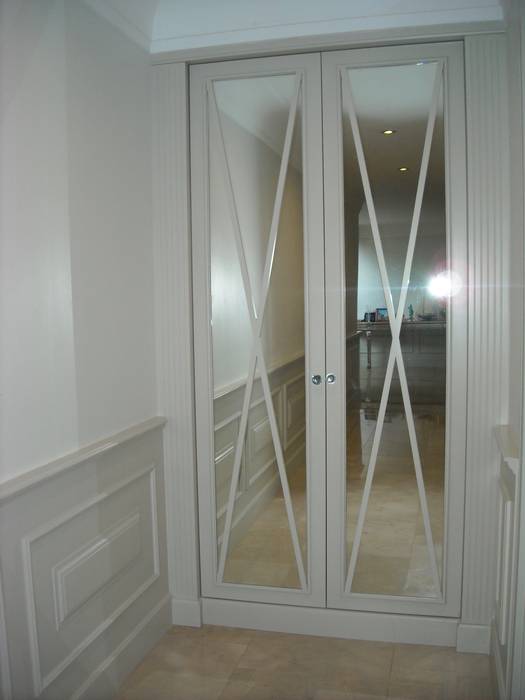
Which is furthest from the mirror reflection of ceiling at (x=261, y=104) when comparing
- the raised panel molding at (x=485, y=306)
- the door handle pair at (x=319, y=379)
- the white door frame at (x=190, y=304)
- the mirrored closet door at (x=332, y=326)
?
the door handle pair at (x=319, y=379)

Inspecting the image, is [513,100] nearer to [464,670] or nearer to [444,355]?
[444,355]

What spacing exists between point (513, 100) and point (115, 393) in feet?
5.44

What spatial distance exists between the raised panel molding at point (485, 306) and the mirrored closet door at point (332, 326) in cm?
5

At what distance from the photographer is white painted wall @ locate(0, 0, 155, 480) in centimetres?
175

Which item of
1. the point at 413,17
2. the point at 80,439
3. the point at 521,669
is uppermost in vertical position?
the point at 413,17

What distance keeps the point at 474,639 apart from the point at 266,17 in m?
2.45

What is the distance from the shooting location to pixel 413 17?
7.84ft

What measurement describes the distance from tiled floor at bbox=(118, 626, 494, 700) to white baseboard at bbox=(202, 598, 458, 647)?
0.03 meters

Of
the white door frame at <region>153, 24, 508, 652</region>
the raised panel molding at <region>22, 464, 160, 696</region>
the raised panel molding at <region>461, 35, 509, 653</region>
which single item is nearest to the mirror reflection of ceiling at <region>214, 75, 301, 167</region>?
the white door frame at <region>153, 24, 508, 652</region>

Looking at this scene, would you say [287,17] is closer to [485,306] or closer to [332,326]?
[332,326]

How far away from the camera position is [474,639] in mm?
2502

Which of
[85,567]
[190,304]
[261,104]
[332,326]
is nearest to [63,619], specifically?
[85,567]

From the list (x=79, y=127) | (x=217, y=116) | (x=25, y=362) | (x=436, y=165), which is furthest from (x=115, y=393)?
(x=436, y=165)

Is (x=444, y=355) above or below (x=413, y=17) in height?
below
